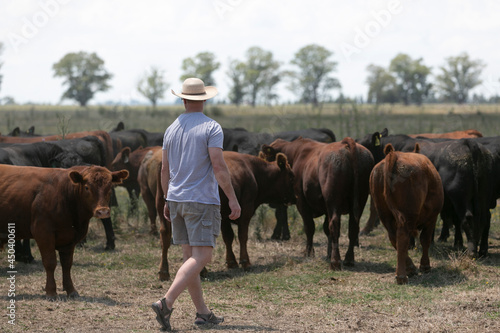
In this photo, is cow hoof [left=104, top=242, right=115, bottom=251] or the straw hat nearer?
the straw hat

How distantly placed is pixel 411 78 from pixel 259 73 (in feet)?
113

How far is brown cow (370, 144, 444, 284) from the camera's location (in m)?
7.31

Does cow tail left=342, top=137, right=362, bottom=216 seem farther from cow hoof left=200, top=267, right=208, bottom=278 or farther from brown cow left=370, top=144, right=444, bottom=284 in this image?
cow hoof left=200, top=267, right=208, bottom=278

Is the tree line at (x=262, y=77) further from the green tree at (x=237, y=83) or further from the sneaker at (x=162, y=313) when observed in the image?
the sneaker at (x=162, y=313)

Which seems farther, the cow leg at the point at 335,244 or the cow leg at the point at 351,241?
the cow leg at the point at 351,241

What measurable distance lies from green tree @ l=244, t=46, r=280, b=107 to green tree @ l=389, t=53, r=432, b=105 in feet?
86.9

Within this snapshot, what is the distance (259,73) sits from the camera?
10038cm

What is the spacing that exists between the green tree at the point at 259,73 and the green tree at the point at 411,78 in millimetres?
26474

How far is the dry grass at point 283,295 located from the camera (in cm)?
575

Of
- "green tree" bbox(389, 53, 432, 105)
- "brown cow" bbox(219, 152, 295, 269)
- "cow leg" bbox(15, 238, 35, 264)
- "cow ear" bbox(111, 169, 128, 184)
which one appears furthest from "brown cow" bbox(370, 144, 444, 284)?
"green tree" bbox(389, 53, 432, 105)

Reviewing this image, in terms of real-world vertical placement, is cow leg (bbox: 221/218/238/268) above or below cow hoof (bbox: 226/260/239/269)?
above

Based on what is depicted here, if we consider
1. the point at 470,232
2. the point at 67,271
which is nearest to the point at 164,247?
the point at 67,271

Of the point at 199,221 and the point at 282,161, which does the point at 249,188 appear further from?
the point at 199,221

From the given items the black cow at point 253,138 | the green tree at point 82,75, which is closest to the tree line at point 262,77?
the green tree at point 82,75
